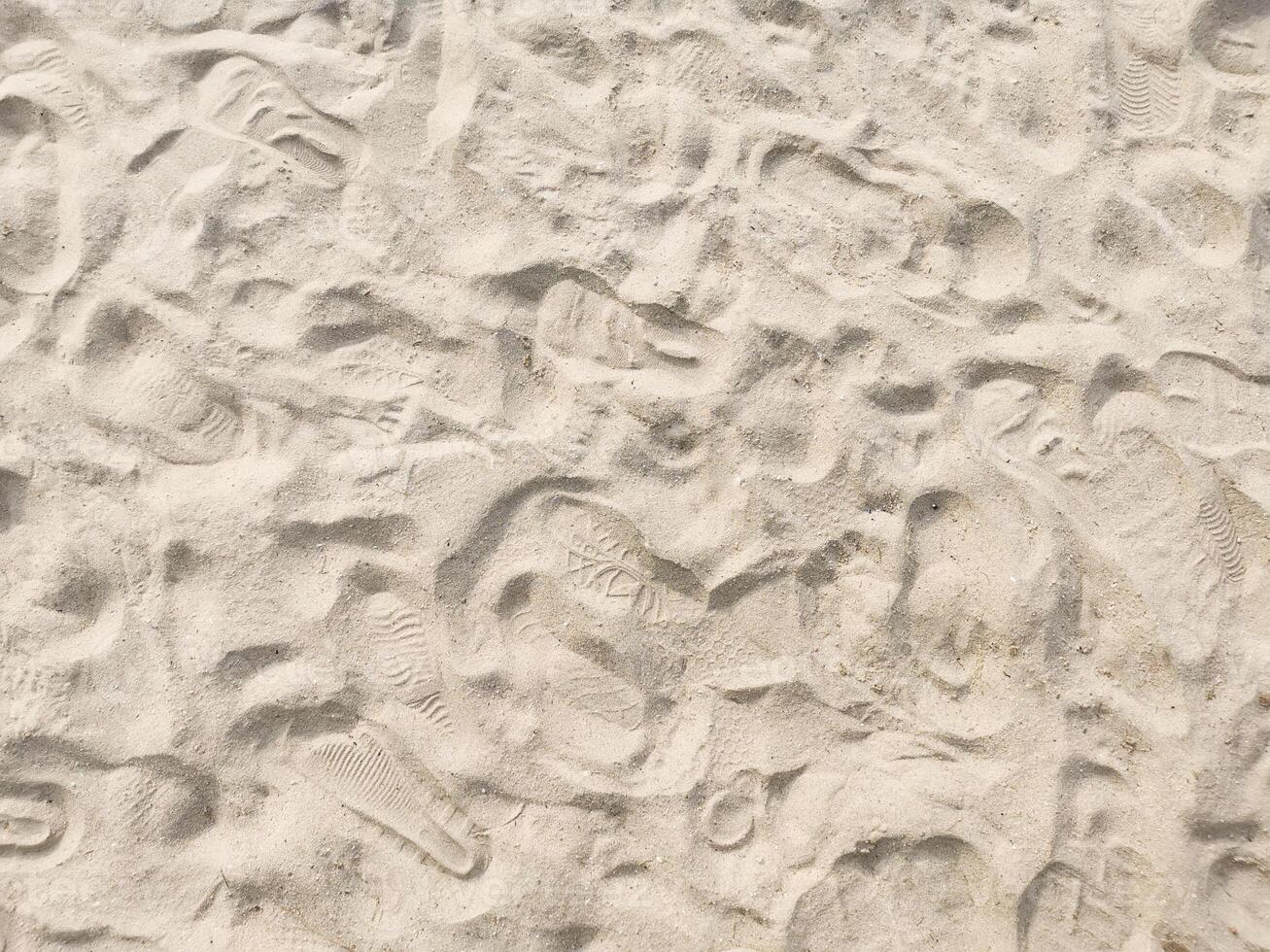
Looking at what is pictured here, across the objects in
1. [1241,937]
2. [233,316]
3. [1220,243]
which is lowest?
[1241,937]

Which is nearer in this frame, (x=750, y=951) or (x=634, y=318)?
(x=750, y=951)

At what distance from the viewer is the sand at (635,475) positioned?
1.84 m

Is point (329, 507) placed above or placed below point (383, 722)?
above

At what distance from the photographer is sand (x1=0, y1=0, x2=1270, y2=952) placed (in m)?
1.84

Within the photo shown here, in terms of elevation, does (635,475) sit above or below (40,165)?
below

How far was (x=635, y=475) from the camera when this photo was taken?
6.40 feet

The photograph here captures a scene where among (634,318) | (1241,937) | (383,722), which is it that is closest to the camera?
(1241,937)

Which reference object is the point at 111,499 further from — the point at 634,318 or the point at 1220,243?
the point at 1220,243

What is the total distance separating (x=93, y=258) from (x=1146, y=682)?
2.62m

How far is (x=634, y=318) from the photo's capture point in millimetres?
2021

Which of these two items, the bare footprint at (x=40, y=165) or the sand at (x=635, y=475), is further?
the bare footprint at (x=40, y=165)

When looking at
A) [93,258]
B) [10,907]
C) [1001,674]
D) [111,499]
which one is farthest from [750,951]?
[93,258]

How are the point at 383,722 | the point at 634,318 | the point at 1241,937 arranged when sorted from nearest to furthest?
the point at 1241,937, the point at 383,722, the point at 634,318

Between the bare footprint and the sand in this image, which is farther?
the bare footprint
